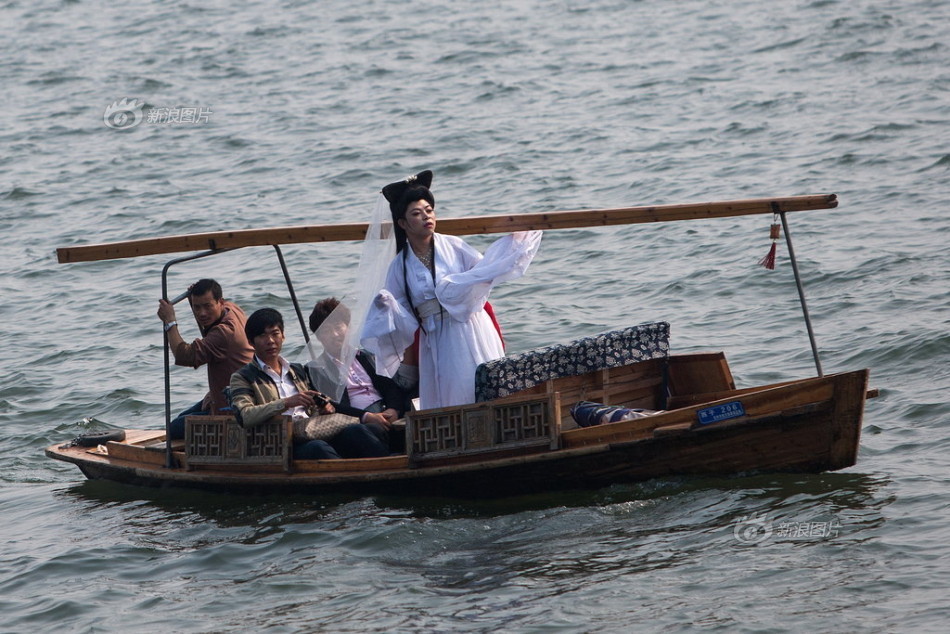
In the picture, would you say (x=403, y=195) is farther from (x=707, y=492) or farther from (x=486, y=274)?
(x=707, y=492)

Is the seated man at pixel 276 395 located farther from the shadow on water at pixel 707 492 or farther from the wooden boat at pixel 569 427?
the shadow on water at pixel 707 492

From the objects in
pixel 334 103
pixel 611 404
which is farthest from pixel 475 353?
pixel 334 103

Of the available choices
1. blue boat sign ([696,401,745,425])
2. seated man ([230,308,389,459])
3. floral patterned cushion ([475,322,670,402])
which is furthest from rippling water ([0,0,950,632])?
floral patterned cushion ([475,322,670,402])

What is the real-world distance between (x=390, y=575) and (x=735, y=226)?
836cm

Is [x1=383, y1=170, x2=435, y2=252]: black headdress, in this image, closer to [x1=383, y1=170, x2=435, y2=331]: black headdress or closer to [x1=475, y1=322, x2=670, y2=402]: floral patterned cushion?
[x1=383, y1=170, x2=435, y2=331]: black headdress

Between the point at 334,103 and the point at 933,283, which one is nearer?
the point at 933,283

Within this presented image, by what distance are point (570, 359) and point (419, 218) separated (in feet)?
3.83

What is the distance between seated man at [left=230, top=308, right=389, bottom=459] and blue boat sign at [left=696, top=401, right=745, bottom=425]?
186 centimetres

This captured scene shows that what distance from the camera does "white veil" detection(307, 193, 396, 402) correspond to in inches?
285

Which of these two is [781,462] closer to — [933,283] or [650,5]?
[933,283]

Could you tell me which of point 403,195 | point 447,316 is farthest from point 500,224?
point 447,316

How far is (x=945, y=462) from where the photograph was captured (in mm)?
7598

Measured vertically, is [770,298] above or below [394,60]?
below

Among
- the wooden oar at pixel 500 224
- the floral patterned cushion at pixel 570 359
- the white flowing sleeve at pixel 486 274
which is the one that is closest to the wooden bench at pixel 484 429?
the floral patterned cushion at pixel 570 359
